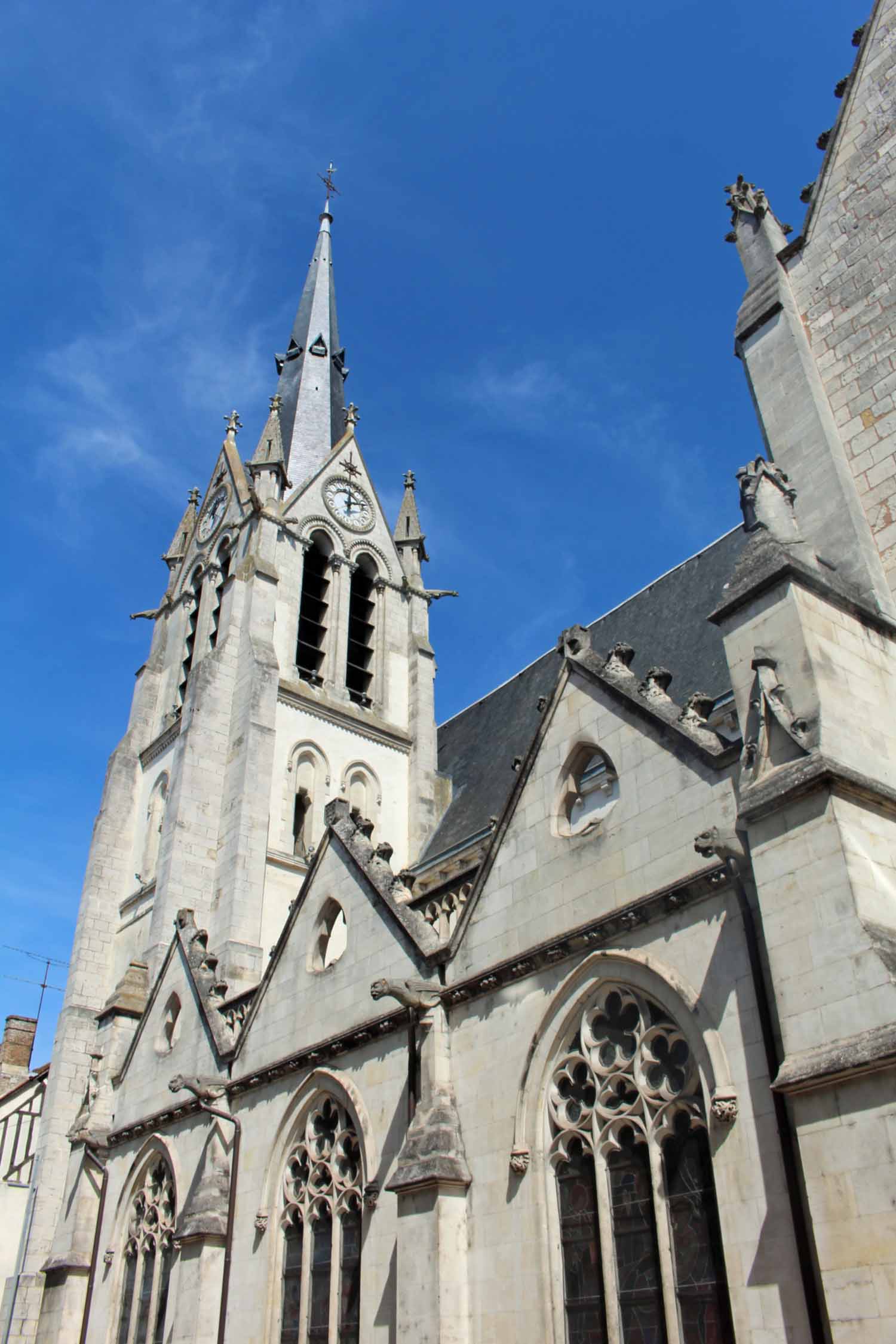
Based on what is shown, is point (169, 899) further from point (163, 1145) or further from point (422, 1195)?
point (422, 1195)

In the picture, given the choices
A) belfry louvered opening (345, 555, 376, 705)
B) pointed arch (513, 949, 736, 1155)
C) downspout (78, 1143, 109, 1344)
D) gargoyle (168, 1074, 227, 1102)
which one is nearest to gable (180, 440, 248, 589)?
belfry louvered opening (345, 555, 376, 705)

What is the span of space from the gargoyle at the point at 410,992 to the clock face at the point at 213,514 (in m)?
20.0

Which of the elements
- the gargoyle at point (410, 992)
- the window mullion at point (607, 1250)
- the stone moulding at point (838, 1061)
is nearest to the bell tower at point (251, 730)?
the gargoyle at point (410, 992)

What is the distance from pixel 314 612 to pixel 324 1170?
17257 millimetres

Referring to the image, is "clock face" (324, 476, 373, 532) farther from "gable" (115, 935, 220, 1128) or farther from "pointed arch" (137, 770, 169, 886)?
"gable" (115, 935, 220, 1128)

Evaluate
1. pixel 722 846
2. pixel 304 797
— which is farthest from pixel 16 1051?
pixel 722 846

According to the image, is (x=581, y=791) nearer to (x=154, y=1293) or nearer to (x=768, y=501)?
(x=768, y=501)

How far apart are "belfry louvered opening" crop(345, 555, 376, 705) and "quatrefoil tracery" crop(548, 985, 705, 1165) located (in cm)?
1773

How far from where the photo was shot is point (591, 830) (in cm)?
952

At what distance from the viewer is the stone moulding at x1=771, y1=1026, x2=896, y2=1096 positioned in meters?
6.10

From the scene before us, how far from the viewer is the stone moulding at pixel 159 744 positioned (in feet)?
83.6

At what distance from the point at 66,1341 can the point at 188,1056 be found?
159 inches

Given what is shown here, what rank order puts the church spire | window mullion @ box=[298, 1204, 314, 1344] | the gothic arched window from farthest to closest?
the church spire → the gothic arched window → window mullion @ box=[298, 1204, 314, 1344]

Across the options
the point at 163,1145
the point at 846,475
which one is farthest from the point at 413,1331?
the point at 846,475
